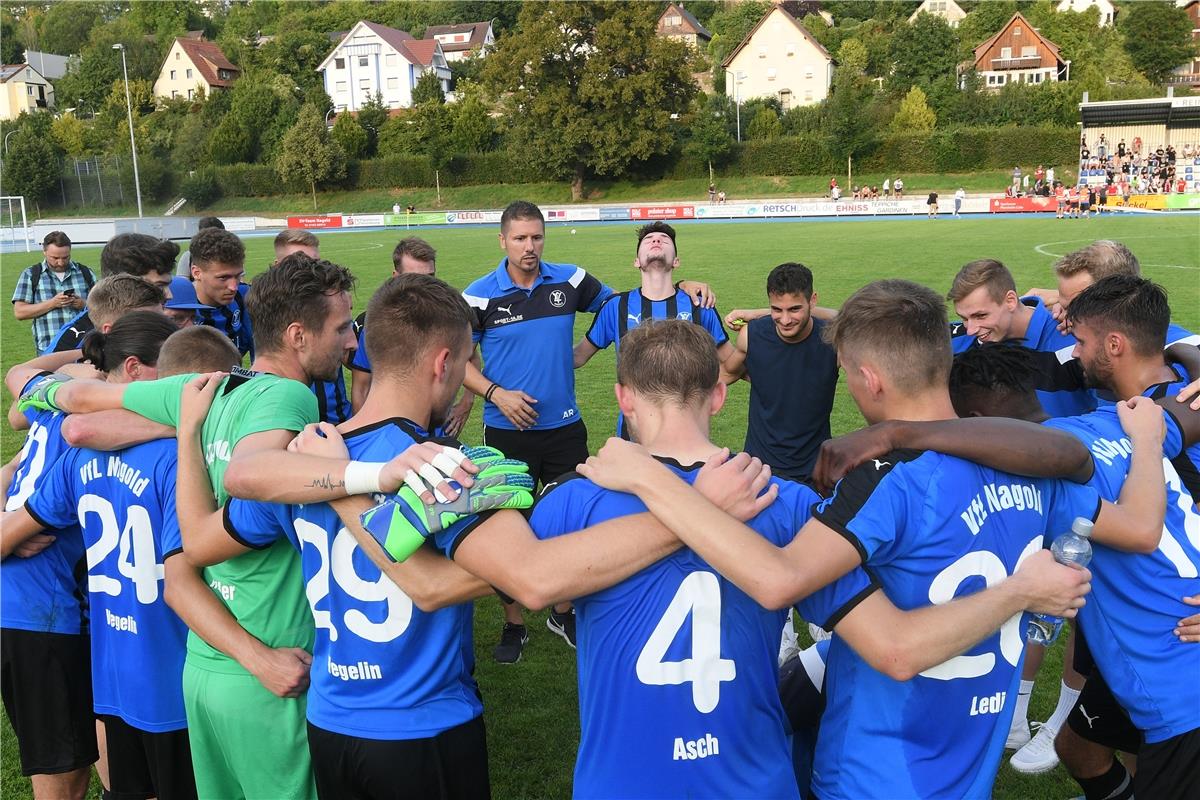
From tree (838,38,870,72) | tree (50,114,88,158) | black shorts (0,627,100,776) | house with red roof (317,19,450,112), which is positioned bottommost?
black shorts (0,627,100,776)

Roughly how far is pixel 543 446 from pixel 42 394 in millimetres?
3779

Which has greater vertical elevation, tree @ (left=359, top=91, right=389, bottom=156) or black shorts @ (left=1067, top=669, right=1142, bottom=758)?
tree @ (left=359, top=91, right=389, bottom=156)

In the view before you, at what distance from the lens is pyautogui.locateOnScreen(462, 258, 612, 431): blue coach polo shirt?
7113 millimetres

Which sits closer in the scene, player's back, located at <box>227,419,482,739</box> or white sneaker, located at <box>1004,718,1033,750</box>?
player's back, located at <box>227,419,482,739</box>

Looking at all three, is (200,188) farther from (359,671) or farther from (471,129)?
(359,671)

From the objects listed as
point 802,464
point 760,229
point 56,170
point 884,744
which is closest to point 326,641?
point 884,744

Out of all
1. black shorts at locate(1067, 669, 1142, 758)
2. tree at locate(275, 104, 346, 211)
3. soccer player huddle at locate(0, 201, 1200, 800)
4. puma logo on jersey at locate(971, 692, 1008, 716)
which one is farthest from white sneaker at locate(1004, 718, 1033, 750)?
tree at locate(275, 104, 346, 211)

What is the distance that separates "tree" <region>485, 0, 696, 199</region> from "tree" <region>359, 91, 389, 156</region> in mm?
13373

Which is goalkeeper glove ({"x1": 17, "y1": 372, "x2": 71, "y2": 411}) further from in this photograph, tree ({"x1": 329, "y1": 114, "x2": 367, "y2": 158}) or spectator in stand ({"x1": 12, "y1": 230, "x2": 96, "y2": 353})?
tree ({"x1": 329, "y1": 114, "x2": 367, "y2": 158})

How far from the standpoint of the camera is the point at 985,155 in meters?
58.2

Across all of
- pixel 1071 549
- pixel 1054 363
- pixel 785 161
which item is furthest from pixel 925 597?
pixel 785 161

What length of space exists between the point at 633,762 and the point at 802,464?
385 centimetres

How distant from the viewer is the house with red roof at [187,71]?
9769cm

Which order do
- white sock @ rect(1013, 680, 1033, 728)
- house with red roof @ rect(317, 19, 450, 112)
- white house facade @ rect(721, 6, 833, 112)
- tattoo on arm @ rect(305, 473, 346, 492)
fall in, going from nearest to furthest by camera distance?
1. tattoo on arm @ rect(305, 473, 346, 492)
2. white sock @ rect(1013, 680, 1033, 728)
3. white house facade @ rect(721, 6, 833, 112)
4. house with red roof @ rect(317, 19, 450, 112)
